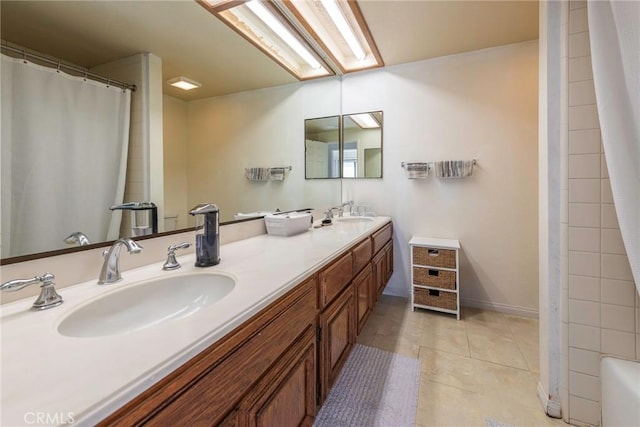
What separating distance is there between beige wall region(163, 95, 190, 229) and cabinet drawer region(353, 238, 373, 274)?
91cm

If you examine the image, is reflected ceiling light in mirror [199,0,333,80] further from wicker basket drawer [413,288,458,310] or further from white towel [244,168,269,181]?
wicker basket drawer [413,288,458,310]

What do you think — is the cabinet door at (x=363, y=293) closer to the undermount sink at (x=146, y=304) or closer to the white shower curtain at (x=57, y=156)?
the undermount sink at (x=146, y=304)

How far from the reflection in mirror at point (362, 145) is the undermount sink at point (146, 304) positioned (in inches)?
81.4

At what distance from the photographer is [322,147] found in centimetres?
255

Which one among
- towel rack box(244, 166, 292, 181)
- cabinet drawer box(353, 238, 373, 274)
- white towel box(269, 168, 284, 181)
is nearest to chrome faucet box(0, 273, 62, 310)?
towel rack box(244, 166, 292, 181)

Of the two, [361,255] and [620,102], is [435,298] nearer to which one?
[361,255]

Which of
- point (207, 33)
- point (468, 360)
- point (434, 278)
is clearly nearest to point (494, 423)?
point (468, 360)

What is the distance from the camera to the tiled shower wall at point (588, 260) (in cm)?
112

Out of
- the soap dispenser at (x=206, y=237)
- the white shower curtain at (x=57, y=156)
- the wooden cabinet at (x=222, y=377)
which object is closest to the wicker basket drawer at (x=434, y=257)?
the wooden cabinet at (x=222, y=377)

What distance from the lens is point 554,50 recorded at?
122cm

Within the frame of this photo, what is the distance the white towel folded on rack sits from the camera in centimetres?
228

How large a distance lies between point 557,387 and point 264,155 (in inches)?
81.6

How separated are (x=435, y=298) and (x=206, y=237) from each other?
6.62 feet

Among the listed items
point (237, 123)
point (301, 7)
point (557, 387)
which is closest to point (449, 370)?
point (557, 387)
